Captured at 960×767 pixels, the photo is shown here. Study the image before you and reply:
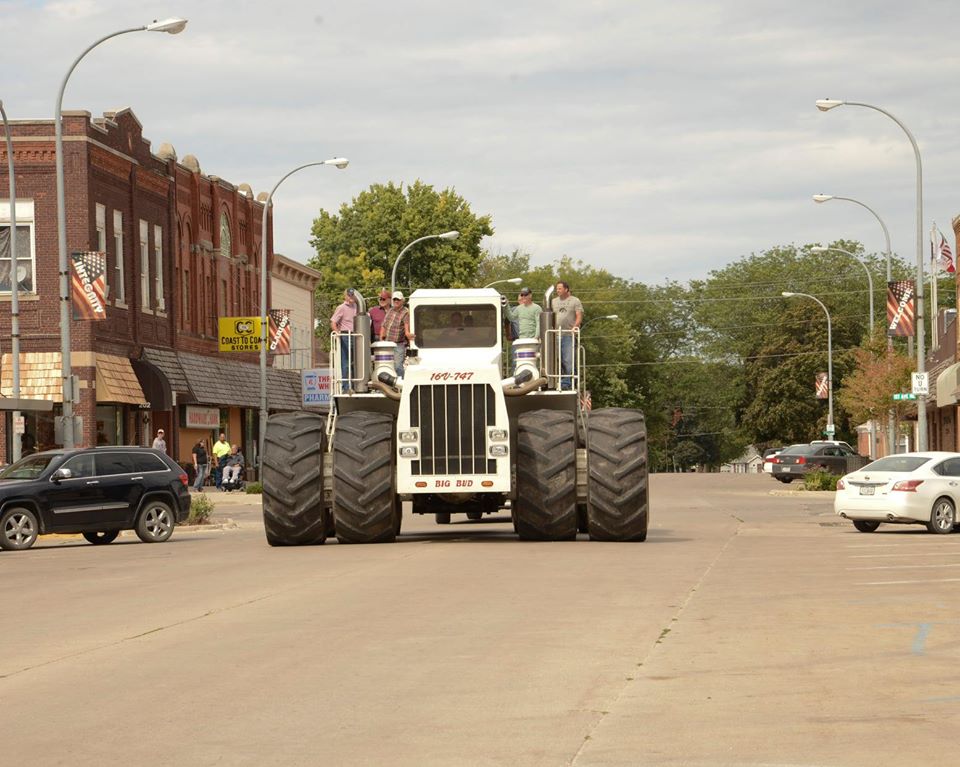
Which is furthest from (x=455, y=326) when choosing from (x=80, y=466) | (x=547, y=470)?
(x=80, y=466)

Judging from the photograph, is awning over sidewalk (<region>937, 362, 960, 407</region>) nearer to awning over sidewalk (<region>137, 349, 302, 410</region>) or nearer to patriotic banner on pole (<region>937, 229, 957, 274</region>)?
patriotic banner on pole (<region>937, 229, 957, 274</region>)

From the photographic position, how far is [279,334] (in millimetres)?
54312

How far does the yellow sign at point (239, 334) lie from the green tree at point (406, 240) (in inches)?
1011

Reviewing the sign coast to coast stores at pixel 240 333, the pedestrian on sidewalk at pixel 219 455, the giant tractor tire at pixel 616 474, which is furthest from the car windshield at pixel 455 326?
the sign coast to coast stores at pixel 240 333

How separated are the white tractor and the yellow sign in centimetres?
3582

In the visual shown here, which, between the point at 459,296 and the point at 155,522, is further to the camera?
the point at 155,522

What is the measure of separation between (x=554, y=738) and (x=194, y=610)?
287 inches

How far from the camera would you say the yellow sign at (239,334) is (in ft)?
194

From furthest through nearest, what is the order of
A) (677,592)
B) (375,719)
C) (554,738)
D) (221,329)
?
1. (221,329)
2. (677,592)
3. (375,719)
4. (554,738)

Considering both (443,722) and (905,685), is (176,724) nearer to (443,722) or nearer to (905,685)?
(443,722)

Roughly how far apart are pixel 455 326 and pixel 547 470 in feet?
9.38

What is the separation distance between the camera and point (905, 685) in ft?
33.9

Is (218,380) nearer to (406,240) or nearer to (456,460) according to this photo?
(406,240)

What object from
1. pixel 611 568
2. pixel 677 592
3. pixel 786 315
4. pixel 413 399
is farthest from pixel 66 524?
pixel 786 315
